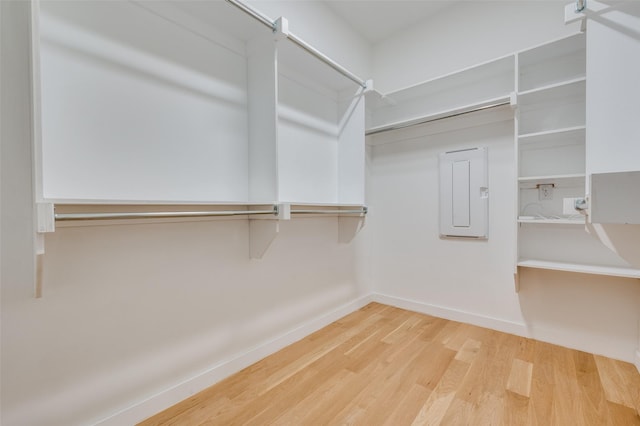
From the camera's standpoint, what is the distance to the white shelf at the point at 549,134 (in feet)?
5.68

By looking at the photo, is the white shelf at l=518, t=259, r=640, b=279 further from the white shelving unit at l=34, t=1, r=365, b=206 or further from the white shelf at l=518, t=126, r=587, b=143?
the white shelving unit at l=34, t=1, r=365, b=206

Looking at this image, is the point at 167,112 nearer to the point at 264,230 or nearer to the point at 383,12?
the point at 264,230

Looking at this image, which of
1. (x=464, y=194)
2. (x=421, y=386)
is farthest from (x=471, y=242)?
(x=421, y=386)

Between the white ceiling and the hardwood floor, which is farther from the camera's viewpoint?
the white ceiling

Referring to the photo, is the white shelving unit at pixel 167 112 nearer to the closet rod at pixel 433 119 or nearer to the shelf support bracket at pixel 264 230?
the shelf support bracket at pixel 264 230

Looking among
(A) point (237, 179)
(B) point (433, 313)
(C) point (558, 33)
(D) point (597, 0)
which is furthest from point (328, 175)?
(C) point (558, 33)

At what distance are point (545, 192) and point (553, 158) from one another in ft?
0.79

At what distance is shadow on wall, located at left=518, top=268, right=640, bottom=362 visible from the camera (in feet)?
5.92

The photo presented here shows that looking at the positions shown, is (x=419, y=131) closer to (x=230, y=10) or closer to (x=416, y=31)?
(x=416, y=31)

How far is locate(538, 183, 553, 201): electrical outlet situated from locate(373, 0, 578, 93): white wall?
1054 millimetres

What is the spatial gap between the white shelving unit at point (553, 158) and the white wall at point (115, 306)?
1.84 metres

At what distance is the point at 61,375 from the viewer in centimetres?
113

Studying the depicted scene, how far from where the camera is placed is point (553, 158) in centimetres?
200

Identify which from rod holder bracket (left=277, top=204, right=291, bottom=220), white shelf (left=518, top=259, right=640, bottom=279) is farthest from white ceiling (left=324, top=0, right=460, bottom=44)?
white shelf (left=518, top=259, right=640, bottom=279)
